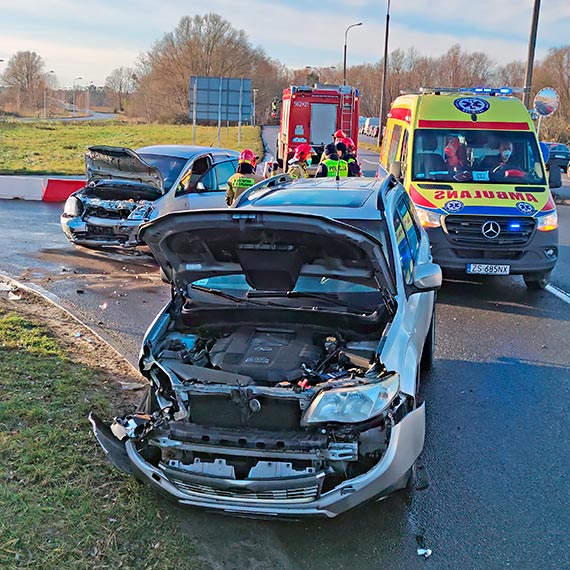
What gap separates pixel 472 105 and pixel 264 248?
270 inches

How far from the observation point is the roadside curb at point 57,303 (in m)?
6.35

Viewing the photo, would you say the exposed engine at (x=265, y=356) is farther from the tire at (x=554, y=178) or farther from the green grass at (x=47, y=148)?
the green grass at (x=47, y=148)

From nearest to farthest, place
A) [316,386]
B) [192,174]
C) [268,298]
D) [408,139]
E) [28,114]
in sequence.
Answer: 1. [316,386]
2. [268,298]
3. [408,139]
4. [192,174]
5. [28,114]

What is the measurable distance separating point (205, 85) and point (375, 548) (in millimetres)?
26242

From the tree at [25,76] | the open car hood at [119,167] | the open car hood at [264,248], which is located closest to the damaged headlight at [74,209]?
the open car hood at [119,167]

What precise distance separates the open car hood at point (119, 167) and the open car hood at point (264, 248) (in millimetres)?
6761

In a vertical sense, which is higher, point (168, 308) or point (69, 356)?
point (168, 308)

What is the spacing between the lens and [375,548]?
3553mm

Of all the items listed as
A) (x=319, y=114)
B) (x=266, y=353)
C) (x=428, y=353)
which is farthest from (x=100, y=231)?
(x=319, y=114)

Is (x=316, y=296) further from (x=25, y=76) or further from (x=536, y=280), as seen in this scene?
(x=25, y=76)

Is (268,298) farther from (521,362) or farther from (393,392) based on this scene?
(521,362)

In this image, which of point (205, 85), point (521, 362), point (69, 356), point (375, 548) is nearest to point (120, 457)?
point (375, 548)

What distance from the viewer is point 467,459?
458 cm

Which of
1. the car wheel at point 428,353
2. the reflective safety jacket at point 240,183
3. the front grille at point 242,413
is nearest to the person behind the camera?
the front grille at point 242,413
